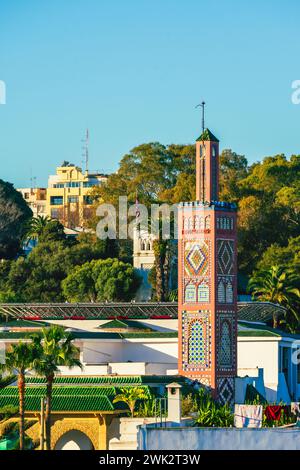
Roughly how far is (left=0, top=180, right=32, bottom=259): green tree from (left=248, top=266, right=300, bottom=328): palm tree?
33.4 m

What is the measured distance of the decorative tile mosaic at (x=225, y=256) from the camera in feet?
246

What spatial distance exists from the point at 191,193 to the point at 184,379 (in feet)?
206

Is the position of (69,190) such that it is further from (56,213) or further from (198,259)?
(198,259)

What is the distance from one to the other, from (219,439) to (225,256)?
26.6 metres

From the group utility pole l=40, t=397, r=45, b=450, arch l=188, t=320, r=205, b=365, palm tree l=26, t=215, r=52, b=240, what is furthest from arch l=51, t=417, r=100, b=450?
palm tree l=26, t=215, r=52, b=240

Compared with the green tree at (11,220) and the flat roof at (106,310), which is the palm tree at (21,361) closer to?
the flat roof at (106,310)

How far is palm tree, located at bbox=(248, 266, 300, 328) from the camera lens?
10975cm

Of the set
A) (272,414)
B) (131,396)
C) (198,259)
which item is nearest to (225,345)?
(198,259)

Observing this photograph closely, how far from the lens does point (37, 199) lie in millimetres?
189375

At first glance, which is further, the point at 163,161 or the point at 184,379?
the point at 163,161

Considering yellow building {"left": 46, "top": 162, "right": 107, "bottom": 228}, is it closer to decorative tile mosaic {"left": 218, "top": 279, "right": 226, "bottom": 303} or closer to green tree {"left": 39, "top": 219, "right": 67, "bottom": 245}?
green tree {"left": 39, "top": 219, "right": 67, "bottom": 245}

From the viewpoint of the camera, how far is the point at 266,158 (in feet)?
489
